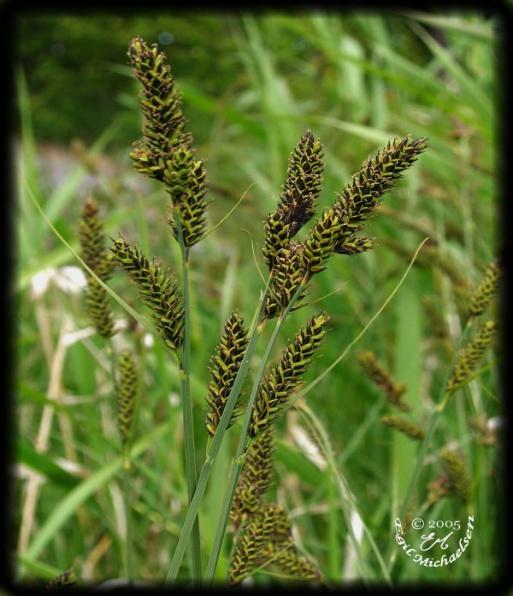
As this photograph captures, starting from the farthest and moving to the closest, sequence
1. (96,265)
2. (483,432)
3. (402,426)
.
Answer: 1. (483,432)
2. (402,426)
3. (96,265)

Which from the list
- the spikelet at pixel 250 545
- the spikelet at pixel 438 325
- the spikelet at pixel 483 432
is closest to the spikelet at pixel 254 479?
the spikelet at pixel 250 545

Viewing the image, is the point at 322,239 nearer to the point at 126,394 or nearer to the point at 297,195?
the point at 297,195

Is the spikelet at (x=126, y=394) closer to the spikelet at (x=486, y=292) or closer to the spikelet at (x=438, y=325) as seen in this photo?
the spikelet at (x=486, y=292)

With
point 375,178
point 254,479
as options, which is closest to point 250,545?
point 254,479

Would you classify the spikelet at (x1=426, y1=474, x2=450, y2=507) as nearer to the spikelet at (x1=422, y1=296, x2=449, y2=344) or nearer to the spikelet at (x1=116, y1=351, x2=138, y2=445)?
the spikelet at (x1=116, y1=351, x2=138, y2=445)

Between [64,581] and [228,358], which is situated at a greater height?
[228,358]

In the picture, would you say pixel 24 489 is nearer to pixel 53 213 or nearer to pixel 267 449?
pixel 53 213
